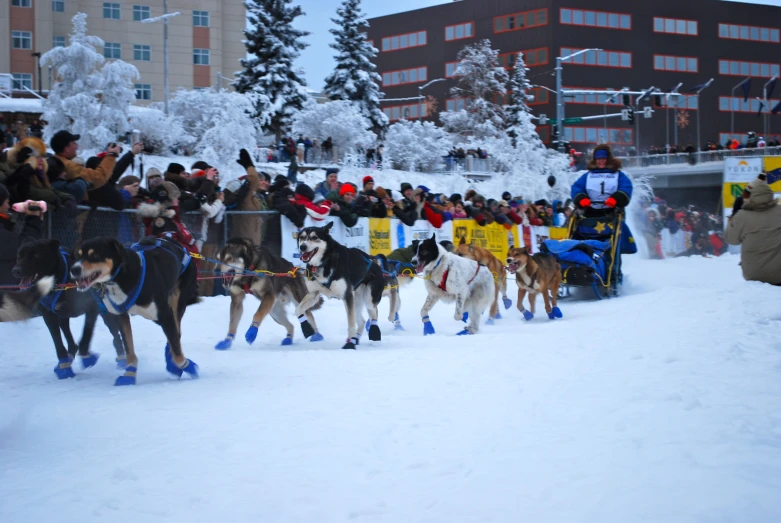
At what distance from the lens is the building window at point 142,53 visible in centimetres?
4522

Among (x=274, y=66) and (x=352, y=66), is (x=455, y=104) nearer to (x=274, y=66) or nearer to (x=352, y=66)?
(x=352, y=66)

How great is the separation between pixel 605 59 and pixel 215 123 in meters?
38.6

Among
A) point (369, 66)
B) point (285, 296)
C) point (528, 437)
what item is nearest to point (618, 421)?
point (528, 437)

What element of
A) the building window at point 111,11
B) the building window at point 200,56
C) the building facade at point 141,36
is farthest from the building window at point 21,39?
the building window at point 200,56

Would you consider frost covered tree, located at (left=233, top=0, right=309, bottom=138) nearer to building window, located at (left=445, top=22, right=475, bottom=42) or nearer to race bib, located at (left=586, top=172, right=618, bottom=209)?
race bib, located at (left=586, top=172, right=618, bottom=209)

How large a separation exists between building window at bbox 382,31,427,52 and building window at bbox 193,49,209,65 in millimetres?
19220

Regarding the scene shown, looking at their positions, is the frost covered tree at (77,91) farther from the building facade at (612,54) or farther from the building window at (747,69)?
the building window at (747,69)

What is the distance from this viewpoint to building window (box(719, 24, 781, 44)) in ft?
205

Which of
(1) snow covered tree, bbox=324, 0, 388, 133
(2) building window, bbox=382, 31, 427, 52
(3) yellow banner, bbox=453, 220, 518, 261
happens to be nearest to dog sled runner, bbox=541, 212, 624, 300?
(3) yellow banner, bbox=453, 220, 518, 261

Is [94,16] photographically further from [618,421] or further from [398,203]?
[618,421]

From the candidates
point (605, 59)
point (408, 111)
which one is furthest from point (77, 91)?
point (605, 59)

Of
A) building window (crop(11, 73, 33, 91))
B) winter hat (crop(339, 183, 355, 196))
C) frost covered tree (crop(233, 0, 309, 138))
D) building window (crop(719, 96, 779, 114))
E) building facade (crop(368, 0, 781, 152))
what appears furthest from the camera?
building window (crop(719, 96, 779, 114))

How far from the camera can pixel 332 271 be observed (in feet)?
27.3

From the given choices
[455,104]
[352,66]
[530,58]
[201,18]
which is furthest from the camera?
[455,104]
